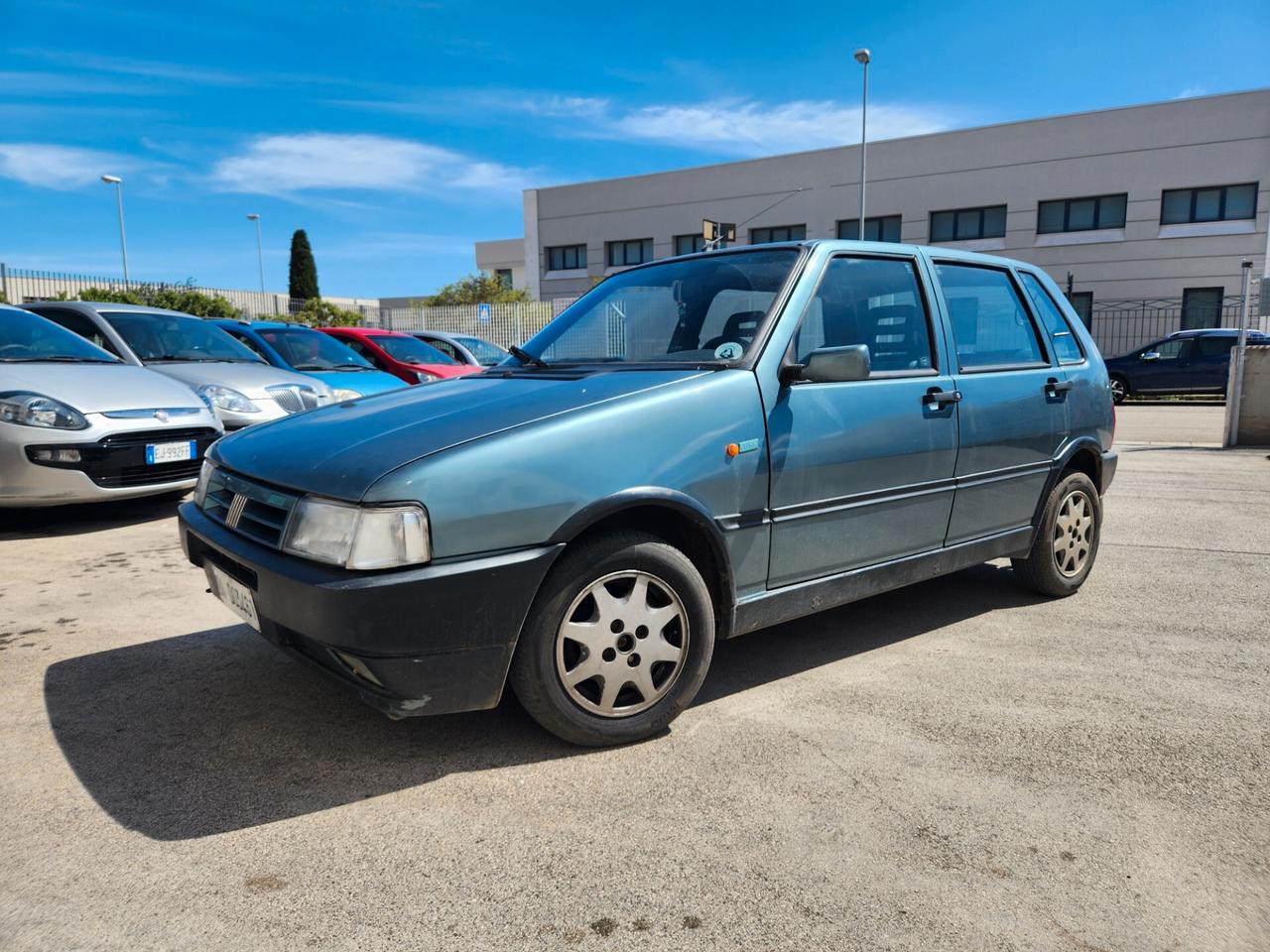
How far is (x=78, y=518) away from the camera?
6617mm


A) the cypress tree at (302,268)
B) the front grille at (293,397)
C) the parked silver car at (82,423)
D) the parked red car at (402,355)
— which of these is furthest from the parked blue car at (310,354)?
the cypress tree at (302,268)

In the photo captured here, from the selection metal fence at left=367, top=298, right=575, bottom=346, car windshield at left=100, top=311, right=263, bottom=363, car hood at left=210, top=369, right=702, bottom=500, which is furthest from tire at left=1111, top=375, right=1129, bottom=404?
car hood at left=210, top=369, right=702, bottom=500

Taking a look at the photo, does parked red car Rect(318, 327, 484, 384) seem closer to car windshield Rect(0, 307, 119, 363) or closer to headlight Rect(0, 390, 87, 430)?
car windshield Rect(0, 307, 119, 363)

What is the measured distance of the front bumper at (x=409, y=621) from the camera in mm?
2318

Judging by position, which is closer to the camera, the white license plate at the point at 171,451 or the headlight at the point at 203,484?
the headlight at the point at 203,484

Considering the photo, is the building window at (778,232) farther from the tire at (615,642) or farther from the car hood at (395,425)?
the tire at (615,642)

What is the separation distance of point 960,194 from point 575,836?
31.3 meters

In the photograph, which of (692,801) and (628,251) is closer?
(692,801)

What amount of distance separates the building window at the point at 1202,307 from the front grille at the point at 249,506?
97.5ft

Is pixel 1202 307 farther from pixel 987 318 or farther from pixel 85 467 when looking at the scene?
pixel 85 467

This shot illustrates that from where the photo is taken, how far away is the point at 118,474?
5.93 metres

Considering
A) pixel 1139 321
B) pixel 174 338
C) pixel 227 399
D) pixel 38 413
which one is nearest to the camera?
pixel 38 413

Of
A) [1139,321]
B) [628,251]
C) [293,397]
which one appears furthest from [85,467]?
[628,251]

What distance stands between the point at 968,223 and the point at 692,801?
31.2 meters
